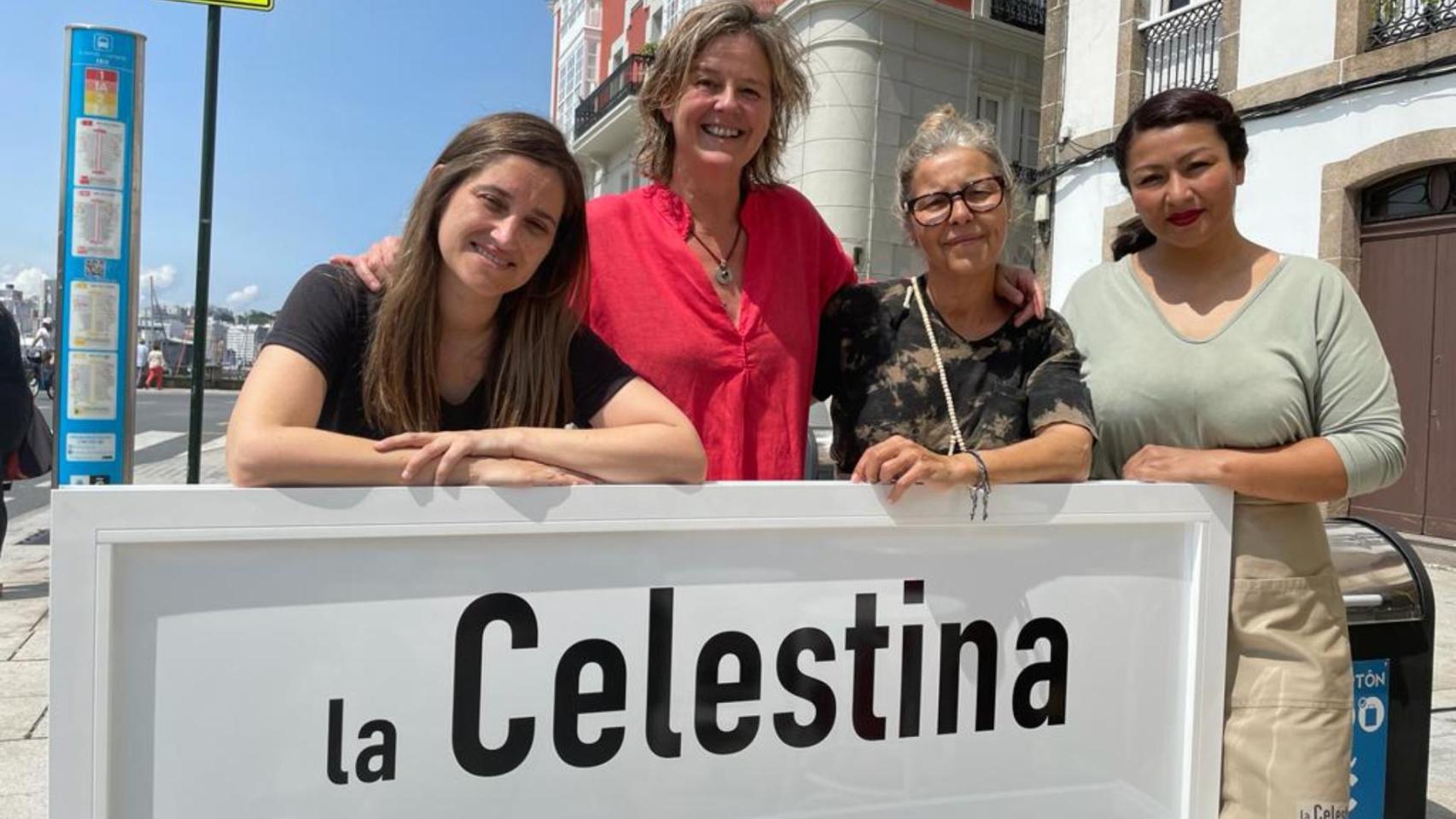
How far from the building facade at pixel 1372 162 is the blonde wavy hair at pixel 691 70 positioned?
6982 millimetres

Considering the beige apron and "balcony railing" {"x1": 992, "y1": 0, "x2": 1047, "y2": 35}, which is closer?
the beige apron

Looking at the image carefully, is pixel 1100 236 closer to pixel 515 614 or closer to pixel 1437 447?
pixel 1437 447

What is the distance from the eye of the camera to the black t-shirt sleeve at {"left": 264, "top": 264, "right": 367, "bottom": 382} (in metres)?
1.61

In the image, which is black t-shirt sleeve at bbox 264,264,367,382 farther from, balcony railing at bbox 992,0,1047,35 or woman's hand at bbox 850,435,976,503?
balcony railing at bbox 992,0,1047,35

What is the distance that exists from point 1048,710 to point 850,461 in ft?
2.10

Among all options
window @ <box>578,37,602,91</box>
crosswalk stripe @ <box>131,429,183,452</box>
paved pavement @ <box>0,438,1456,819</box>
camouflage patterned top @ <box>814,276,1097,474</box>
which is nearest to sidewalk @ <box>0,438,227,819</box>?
paved pavement @ <box>0,438,1456,819</box>

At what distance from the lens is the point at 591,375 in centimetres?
185

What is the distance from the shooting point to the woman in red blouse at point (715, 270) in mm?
2139

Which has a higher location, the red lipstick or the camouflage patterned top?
the red lipstick

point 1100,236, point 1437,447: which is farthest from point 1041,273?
point 1437,447

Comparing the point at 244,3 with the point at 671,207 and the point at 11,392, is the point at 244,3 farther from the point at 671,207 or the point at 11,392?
the point at 11,392

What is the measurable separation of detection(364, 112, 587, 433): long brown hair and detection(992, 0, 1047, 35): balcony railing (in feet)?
55.1

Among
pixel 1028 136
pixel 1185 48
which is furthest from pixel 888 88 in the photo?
pixel 1185 48

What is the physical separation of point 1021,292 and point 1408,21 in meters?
8.03
